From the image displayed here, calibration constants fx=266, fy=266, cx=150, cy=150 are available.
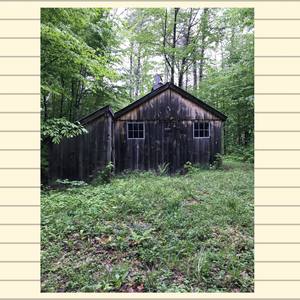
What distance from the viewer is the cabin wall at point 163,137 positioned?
27.9 feet

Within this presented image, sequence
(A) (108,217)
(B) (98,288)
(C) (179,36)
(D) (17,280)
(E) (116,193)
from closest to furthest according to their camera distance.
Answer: (D) (17,280), (B) (98,288), (A) (108,217), (E) (116,193), (C) (179,36)

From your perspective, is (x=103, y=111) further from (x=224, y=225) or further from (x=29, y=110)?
(x=29, y=110)

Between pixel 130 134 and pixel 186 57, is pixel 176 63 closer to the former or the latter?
pixel 186 57

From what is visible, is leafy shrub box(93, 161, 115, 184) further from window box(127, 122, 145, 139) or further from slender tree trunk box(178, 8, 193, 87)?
slender tree trunk box(178, 8, 193, 87)

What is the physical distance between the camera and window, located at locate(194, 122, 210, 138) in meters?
8.69

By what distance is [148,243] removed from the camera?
2881mm

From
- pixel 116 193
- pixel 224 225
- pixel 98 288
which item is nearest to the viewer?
pixel 98 288

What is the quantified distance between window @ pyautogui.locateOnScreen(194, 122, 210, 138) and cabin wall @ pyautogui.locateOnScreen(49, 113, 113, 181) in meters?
3.14

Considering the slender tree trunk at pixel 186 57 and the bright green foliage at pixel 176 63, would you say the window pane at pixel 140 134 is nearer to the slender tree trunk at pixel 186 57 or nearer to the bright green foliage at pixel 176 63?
the bright green foliage at pixel 176 63

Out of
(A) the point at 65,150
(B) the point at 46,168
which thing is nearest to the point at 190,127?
(A) the point at 65,150

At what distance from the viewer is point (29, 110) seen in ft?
6.42

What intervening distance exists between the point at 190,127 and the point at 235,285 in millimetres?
6718

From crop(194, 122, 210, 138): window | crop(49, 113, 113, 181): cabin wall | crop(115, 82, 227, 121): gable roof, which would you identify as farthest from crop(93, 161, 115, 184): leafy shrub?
crop(194, 122, 210, 138): window
